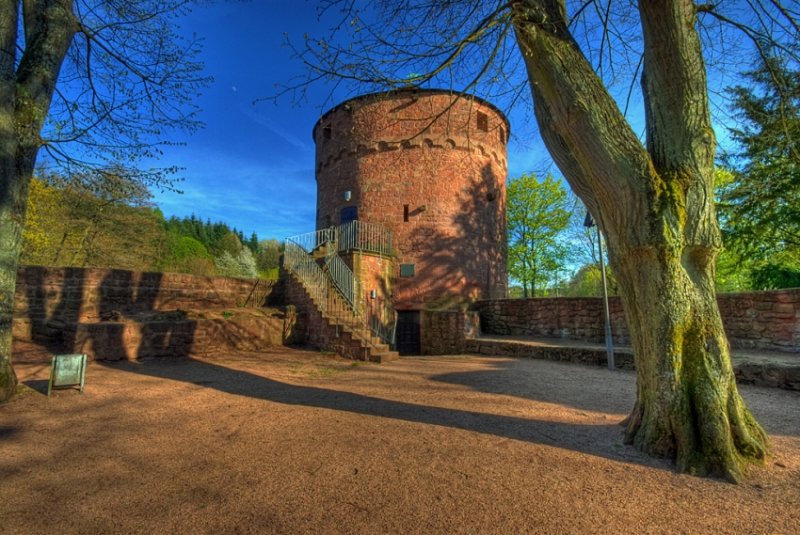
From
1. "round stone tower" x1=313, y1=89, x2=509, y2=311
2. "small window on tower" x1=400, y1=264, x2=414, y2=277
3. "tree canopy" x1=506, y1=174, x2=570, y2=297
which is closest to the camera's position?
"small window on tower" x1=400, y1=264, x2=414, y2=277

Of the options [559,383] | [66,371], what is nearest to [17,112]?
[66,371]

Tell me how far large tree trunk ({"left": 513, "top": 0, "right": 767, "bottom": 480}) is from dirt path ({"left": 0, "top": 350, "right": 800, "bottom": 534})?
0.40m

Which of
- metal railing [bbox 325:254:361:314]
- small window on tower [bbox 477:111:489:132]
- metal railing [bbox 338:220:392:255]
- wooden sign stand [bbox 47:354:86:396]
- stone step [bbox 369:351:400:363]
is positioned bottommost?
stone step [bbox 369:351:400:363]

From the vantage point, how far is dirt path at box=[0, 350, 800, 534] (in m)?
2.21

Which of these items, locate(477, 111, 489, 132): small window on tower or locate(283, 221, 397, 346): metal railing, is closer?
locate(283, 221, 397, 346): metal railing

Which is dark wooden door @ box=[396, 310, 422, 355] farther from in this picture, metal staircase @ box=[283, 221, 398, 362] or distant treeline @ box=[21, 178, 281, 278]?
distant treeline @ box=[21, 178, 281, 278]

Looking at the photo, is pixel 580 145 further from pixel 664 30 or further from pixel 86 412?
pixel 86 412

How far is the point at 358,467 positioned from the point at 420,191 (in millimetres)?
13068

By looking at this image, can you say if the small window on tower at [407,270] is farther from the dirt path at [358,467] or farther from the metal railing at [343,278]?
the dirt path at [358,467]

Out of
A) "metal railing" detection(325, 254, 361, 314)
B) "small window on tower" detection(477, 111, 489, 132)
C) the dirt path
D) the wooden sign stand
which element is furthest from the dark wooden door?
the wooden sign stand

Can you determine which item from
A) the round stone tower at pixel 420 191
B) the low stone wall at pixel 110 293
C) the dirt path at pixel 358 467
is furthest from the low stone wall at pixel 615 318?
the low stone wall at pixel 110 293

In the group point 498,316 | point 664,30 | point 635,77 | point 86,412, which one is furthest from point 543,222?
point 86,412

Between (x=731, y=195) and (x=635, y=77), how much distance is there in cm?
987

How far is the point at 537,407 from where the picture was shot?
4.80 meters
